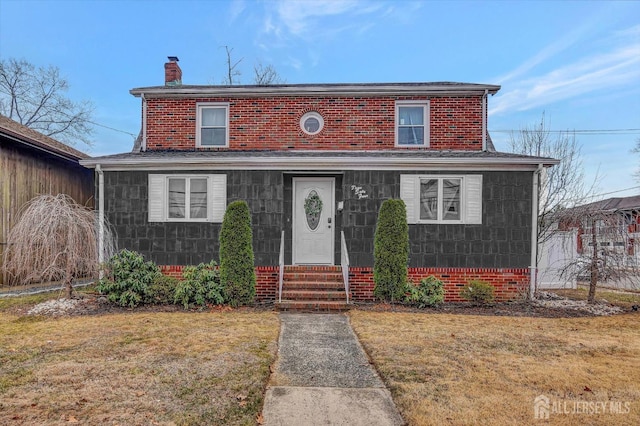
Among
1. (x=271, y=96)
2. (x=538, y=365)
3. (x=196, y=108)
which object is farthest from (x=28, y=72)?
(x=538, y=365)

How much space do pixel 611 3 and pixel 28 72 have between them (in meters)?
31.4

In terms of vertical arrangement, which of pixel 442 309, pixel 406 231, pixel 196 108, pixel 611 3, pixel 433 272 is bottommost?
pixel 442 309

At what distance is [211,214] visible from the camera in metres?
8.77

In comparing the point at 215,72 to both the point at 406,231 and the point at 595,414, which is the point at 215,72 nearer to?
the point at 406,231

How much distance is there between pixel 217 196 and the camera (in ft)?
28.7

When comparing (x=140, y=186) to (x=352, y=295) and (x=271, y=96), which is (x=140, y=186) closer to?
(x=271, y=96)

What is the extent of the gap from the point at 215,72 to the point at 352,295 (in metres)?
19.8

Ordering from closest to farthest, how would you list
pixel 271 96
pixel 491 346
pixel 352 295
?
pixel 491 346 < pixel 352 295 < pixel 271 96

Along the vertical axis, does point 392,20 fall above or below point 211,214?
above

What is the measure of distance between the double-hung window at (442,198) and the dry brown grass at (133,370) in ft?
14.3

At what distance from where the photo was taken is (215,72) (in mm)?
23141

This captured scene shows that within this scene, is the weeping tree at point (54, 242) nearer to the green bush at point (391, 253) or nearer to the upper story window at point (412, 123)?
the green bush at point (391, 253)

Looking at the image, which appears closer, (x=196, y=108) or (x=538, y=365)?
(x=538, y=365)

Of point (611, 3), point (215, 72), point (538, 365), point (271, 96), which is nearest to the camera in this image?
point (538, 365)
